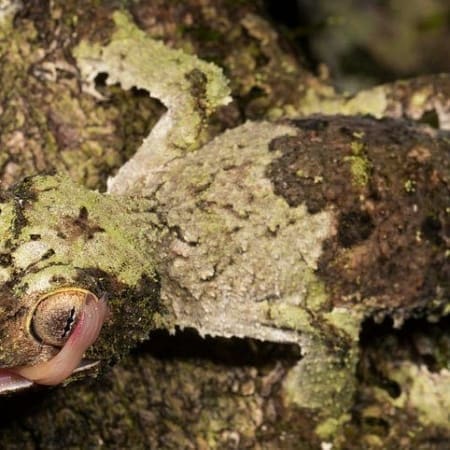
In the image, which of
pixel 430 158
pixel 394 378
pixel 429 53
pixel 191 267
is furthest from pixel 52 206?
pixel 429 53

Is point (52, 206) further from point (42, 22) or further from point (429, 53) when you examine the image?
point (429, 53)

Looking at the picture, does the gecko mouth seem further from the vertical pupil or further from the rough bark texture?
the rough bark texture

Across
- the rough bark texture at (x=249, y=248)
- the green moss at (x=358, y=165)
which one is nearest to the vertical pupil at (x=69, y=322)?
the rough bark texture at (x=249, y=248)

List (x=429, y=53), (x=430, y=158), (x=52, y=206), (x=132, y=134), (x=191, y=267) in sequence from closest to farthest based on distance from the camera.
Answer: (x=52, y=206), (x=191, y=267), (x=430, y=158), (x=132, y=134), (x=429, y=53)

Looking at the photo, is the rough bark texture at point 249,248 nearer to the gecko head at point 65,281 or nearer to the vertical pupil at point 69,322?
the gecko head at point 65,281

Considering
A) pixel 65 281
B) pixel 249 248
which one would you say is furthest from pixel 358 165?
pixel 65 281

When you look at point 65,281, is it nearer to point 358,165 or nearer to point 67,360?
point 67,360
